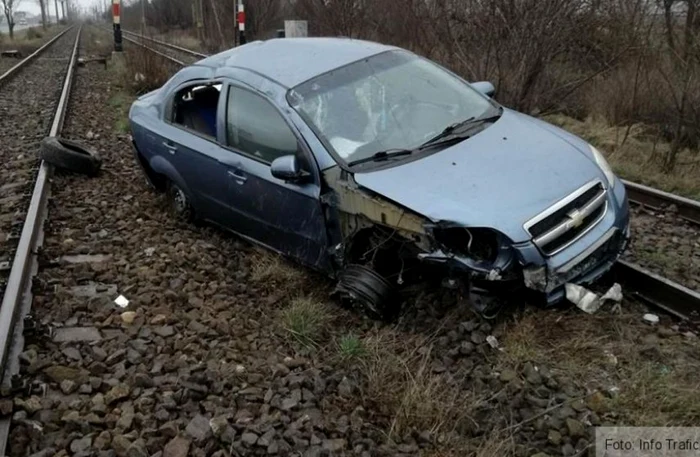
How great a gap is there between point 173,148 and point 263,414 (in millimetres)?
3375

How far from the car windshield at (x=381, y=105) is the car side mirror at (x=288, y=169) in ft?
0.89

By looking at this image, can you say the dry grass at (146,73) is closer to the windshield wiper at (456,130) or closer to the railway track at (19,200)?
the railway track at (19,200)

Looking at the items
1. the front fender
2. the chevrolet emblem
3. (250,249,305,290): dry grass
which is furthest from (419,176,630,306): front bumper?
the front fender

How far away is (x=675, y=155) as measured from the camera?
28.0ft

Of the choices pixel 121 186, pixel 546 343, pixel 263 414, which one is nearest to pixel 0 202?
pixel 121 186

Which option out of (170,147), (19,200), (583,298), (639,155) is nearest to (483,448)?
(583,298)

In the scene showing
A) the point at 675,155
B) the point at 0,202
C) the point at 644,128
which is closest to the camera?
the point at 0,202

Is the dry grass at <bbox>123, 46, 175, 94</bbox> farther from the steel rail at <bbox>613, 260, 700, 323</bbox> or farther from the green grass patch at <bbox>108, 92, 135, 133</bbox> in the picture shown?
the steel rail at <bbox>613, 260, 700, 323</bbox>

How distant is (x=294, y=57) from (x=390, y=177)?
1.73m

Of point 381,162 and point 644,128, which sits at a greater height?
point 381,162

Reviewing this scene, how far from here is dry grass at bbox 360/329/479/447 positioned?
334cm

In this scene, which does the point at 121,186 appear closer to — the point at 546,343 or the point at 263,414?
the point at 263,414

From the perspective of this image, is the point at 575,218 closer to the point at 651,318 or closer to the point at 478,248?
the point at 478,248

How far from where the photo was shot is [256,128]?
5.14 metres
